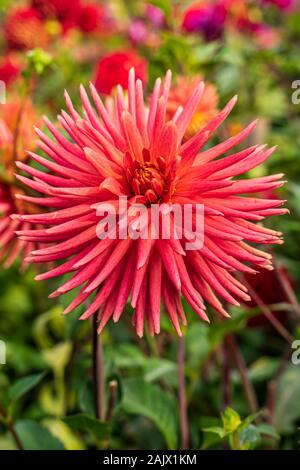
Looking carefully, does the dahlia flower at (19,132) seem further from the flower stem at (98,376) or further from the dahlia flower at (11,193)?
the flower stem at (98,376)

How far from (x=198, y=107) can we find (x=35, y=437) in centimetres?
47

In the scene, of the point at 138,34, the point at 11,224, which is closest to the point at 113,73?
the point at 11,224

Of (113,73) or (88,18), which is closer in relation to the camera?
(113,73)

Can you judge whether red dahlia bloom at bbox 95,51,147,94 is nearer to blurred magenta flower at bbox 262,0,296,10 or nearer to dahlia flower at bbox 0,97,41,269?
dahlia flower at bbox 0,97,41,269

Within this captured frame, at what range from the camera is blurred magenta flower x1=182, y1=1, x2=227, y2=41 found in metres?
1.15

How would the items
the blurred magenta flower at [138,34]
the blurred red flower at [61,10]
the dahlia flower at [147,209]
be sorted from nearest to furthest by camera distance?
the dahlia flower at [147,209] → the blurred red flower at [61,10] → the blurred magenta flower at [138,34]

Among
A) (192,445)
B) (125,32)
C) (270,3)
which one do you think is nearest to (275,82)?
(270,3)

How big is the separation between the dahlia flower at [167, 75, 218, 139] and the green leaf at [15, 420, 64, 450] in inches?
15.7

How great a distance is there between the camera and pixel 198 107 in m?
0.81

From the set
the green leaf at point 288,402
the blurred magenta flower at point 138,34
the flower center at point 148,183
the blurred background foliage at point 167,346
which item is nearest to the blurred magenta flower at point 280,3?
the blurred background foliage at point 167,346

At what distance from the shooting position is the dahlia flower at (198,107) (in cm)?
77

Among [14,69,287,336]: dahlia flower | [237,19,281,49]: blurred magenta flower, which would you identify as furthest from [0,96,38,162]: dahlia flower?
[237,19,281,49]: blurred magenta flower

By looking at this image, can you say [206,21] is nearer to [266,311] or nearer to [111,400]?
[266,311]
